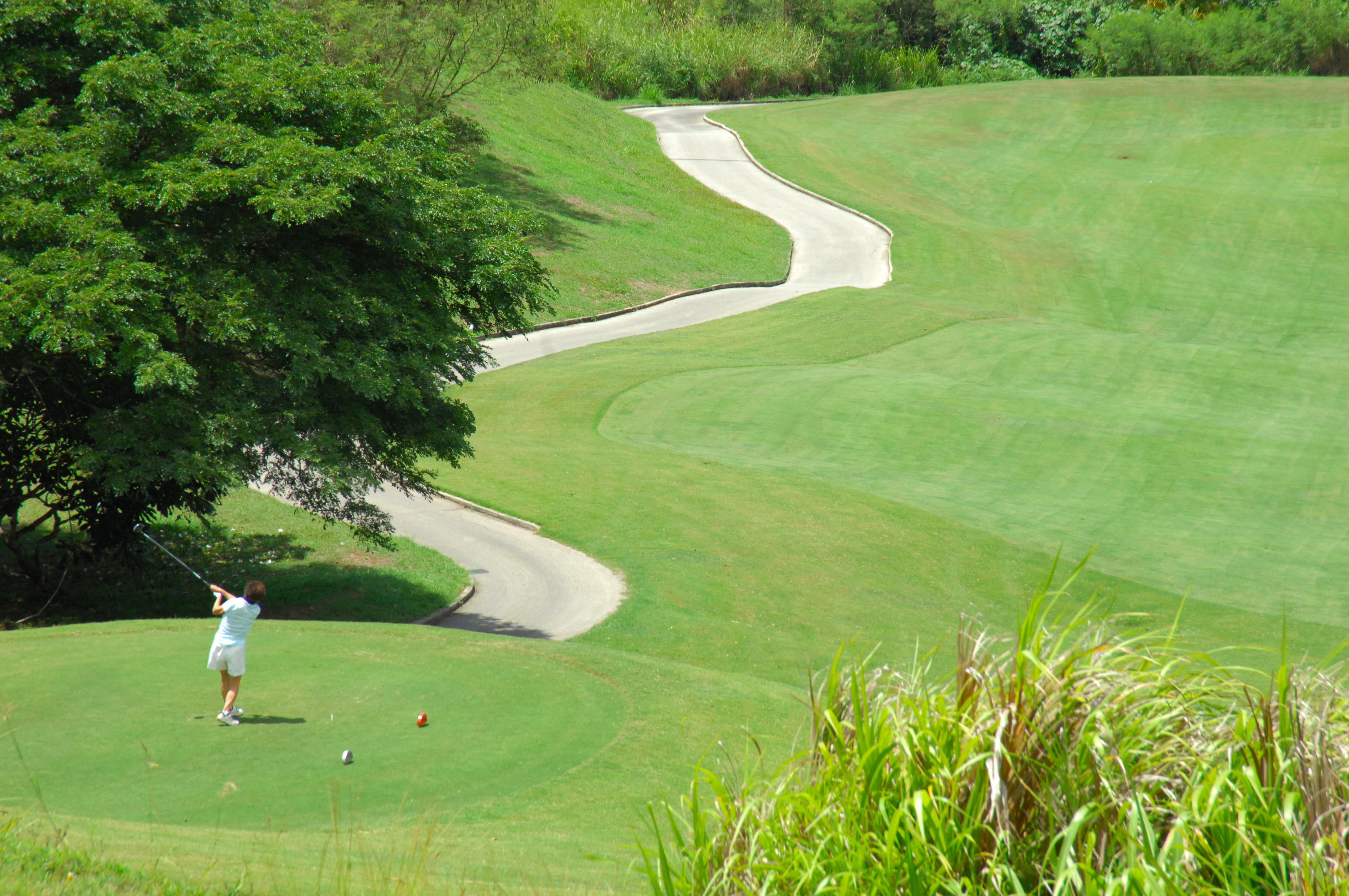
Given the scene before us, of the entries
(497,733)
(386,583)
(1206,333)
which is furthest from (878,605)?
(1206,333)

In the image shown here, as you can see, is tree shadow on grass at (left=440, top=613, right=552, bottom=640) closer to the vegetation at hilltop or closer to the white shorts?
the white shorts

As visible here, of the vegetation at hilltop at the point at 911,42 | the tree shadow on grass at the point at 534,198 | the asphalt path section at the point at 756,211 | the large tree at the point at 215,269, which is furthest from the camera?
the vegetation at hilltop at the point at 911,42

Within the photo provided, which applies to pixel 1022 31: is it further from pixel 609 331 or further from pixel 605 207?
pixel 609 331

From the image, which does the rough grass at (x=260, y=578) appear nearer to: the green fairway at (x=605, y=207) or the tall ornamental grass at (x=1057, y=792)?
the tall ornamental grass at (x=1057, y=792)

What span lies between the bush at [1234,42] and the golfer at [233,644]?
109651mm

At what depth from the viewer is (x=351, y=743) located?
10.1 metres

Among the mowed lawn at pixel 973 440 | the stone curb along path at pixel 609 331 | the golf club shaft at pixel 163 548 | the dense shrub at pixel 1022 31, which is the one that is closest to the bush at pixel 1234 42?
the dense shrub at pixel 1022 31

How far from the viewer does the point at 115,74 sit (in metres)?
16.2

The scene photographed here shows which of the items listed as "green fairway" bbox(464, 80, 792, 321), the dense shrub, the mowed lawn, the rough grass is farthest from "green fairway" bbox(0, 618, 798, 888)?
the dense shrub

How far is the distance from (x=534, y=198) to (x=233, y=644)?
5382 centimetres

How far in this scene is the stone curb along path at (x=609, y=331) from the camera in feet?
67.4

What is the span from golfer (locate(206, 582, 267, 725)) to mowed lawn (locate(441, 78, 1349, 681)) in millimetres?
8455

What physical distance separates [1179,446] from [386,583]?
22842mm

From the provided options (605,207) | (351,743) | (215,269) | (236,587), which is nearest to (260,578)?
(236,587)
